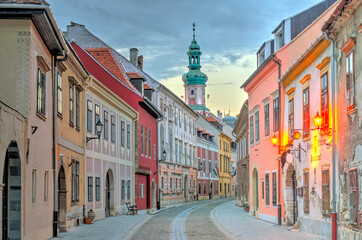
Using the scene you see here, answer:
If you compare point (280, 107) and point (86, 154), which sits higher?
point (280, 107)

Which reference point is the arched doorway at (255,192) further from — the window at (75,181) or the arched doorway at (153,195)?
the arched doorway at (153,195)

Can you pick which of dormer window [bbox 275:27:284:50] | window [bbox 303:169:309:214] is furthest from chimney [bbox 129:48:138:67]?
window [bbox 303:169:309:214]

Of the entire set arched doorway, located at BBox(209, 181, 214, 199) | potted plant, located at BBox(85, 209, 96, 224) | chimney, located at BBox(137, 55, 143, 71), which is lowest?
arched doorway, located at BBox(209, 181, 214, 199)

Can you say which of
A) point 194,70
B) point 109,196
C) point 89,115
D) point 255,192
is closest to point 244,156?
point 255,192

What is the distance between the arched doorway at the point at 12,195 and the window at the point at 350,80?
26.1ft

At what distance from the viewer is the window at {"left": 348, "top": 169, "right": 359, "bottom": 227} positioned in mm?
14930

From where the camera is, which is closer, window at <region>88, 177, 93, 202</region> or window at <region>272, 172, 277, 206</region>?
window at <region>272, 172, 277, 206</region>

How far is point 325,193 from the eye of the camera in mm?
18656

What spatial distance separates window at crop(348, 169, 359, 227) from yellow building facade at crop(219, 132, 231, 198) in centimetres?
6990

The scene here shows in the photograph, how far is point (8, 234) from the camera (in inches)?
598

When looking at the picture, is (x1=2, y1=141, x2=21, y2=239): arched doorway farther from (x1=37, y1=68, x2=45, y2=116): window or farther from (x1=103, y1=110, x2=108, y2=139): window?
(x1=103, y1=110, x2=108, y2=139): window

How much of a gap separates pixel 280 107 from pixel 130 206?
43.4ft

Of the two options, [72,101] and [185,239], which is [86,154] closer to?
[72,101]

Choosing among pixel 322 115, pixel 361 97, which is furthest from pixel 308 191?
pixel 361 97
